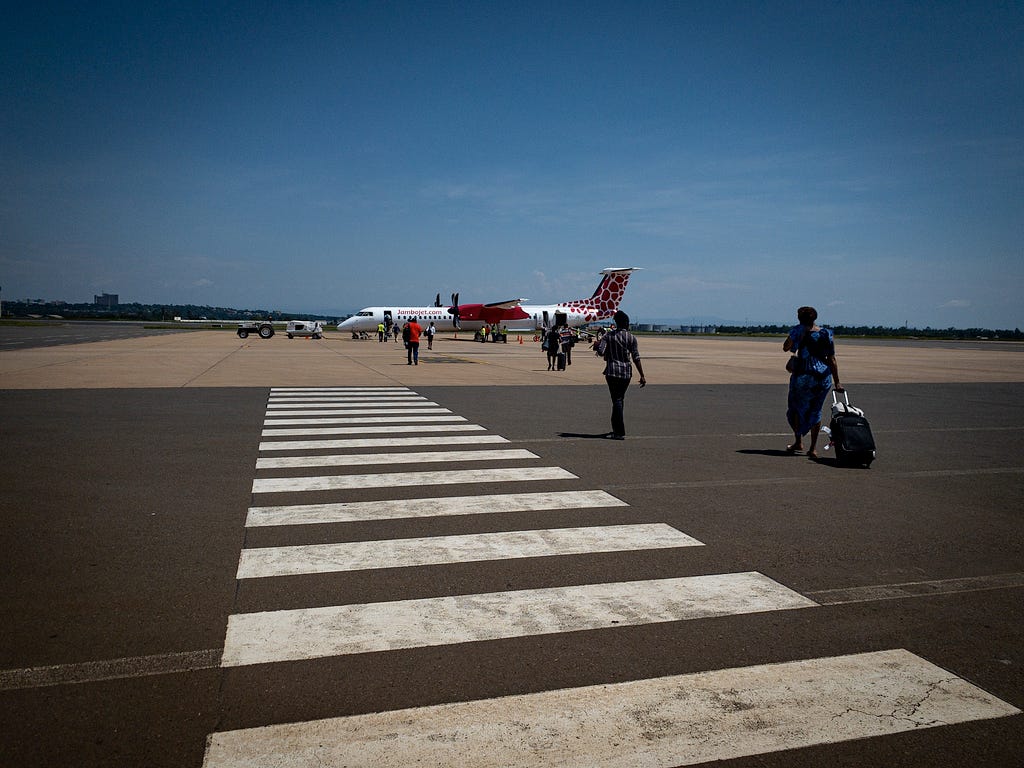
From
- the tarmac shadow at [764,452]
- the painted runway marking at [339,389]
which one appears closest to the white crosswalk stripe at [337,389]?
the painted runway marking at [339,389]

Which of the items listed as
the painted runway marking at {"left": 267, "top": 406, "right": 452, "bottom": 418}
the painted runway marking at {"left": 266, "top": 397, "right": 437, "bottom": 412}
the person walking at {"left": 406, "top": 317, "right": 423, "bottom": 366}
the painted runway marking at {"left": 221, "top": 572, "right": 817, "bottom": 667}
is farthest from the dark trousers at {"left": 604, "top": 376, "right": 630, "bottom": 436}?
the person walking at {"left": 406, "top": 317, "right": 423, "bottom": 366}

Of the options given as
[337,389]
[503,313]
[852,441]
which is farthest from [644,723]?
[503,313]

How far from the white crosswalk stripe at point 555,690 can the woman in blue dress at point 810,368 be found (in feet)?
12.6

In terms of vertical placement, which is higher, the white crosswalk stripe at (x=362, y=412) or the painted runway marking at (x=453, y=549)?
the white crosswalk stripe at (x=362, y=412)

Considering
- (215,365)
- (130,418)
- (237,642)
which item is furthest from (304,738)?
(215,365)

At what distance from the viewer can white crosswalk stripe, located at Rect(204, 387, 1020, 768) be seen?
9.50 feet

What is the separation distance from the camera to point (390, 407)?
44.3 ft

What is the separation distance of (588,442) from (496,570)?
5265 mm

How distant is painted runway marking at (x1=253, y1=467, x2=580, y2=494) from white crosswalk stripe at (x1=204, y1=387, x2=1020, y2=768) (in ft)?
2.05

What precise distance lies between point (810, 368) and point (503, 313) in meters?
45.6

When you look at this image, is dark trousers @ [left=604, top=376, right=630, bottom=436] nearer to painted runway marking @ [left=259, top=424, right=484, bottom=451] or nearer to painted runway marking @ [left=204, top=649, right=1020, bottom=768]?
painted runway marking @ [left=259, top=424, right=484, bottom=451]

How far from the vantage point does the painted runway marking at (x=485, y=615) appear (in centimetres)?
373

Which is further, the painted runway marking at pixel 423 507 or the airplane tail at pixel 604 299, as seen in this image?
→ the airplane tail at pixel 604 299

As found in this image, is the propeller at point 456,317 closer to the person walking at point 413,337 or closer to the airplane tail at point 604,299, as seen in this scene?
the airplane tail at point 604,299
